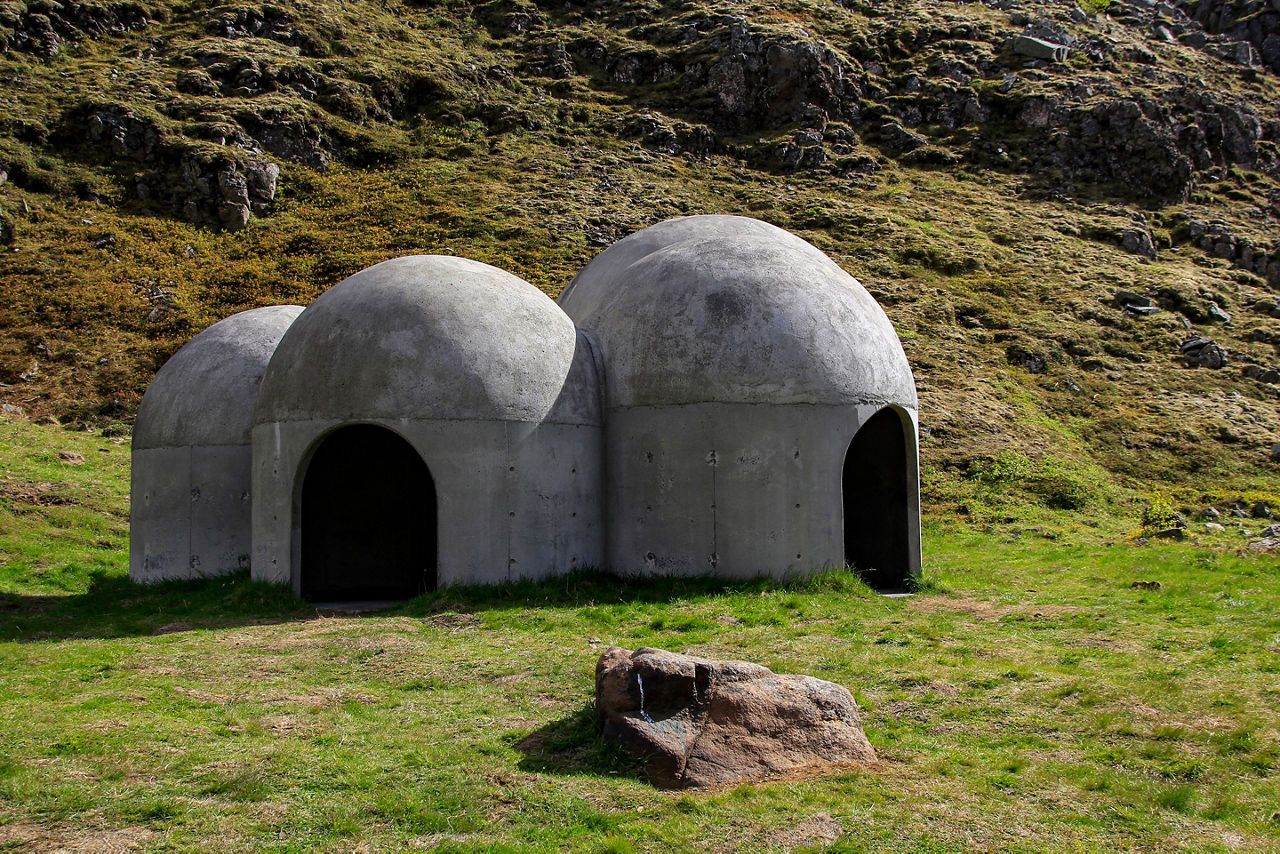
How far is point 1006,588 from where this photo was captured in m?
15.2

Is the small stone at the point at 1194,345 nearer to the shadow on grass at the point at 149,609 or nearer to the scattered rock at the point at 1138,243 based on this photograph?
the scattered rock at the point at 1138,243

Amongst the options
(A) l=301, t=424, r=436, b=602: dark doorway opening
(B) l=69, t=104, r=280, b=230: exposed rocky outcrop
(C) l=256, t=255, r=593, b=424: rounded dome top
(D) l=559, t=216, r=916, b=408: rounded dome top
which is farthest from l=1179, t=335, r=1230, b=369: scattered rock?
(B) l=69, t=104, r=280, b=230: exposed rocky outcrop

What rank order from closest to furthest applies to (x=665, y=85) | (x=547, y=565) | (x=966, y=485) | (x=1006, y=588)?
(x=547, y=565), (x=1006, y=588), (x=966, y=485), (x=665, y=85)

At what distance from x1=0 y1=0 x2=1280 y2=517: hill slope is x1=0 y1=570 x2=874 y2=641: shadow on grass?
13.6 metres

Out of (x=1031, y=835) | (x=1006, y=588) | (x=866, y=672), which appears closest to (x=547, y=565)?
(x=866, y=672)

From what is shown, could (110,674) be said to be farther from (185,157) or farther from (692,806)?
(185,157)

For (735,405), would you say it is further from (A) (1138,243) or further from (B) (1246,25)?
(B) (1246,25)

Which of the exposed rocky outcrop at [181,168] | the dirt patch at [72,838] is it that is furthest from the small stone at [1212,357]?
A: the dirt patch at [72,838]

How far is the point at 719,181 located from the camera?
46188 millimetres

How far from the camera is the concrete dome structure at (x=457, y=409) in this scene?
12688mm

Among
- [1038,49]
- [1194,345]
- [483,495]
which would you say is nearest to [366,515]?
[483,495]

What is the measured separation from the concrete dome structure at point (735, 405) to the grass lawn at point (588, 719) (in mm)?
683

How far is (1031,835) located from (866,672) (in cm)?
348

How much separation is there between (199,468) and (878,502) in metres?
10.1
